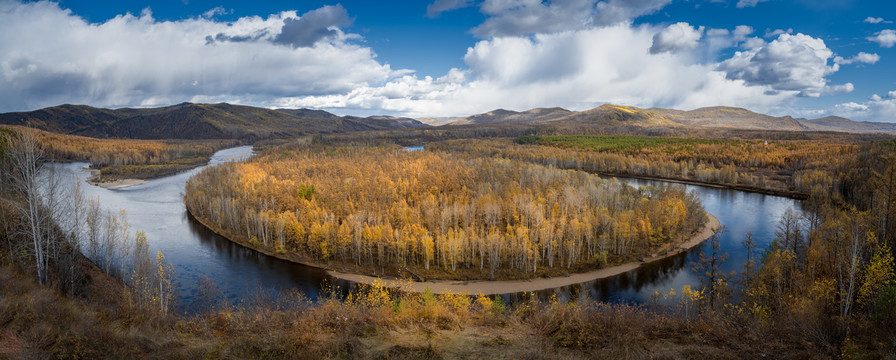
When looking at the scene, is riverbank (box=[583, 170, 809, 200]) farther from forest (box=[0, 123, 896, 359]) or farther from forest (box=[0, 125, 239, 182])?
forest (box=[0, 125, 239, 182])

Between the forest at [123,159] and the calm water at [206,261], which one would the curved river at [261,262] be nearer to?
the calm water at [206,261]

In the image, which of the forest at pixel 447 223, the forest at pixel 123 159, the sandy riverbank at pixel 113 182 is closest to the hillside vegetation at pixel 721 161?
the forest at pixel 447 223

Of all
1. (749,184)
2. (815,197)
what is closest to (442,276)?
(815,197)

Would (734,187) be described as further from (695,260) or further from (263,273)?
(263,273)

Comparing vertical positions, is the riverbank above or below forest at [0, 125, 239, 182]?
below

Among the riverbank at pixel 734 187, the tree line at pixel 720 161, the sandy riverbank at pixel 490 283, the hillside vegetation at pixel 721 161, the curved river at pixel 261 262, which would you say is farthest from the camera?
the tree line at pixel 720 161

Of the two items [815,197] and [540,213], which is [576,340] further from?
[815,197]

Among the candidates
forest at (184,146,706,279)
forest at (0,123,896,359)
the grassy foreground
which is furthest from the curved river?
the grassy foreground
